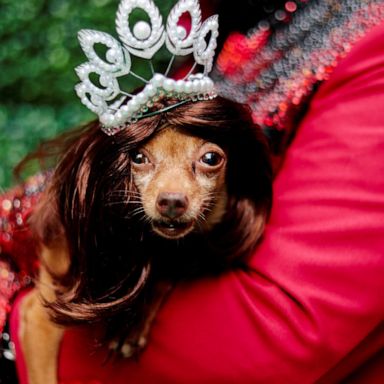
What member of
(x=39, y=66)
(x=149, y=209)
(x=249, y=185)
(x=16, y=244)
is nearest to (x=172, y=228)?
(x=149, y=209)

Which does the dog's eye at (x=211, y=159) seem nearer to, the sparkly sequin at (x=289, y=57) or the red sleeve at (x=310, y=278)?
the red sleeve at (x=310, y=278)

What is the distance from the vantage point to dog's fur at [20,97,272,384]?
3.09 ft

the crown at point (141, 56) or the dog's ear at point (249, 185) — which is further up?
the crown at point (141, 56)

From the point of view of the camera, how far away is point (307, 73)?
1.14 m

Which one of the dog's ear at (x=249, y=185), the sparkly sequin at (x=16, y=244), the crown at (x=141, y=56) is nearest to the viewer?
the crown at (x=141, y=56)

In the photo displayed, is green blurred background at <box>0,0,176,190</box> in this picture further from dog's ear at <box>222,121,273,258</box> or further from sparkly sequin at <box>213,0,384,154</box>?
dog's ear at <box>222,121,273,258</box>

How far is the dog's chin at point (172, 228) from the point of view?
97cm

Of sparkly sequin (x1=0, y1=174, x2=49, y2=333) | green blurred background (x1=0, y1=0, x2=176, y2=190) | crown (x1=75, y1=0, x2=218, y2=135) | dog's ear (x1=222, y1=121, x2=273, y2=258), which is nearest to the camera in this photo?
crown (x1=75, y1=0, x2=218, y2=135)

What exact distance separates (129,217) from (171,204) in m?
0.09

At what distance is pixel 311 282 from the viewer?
949 mm

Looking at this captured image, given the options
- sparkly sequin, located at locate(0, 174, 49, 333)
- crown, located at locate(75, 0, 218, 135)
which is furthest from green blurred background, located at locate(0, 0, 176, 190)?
crown, located at locate(75, 0, 218, 135)

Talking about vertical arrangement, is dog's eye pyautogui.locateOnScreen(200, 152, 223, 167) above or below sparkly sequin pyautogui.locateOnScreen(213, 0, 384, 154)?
below

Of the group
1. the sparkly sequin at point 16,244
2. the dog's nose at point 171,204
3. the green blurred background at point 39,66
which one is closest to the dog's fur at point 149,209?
the dog's nose at point 171,204

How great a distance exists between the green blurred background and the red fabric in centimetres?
121
